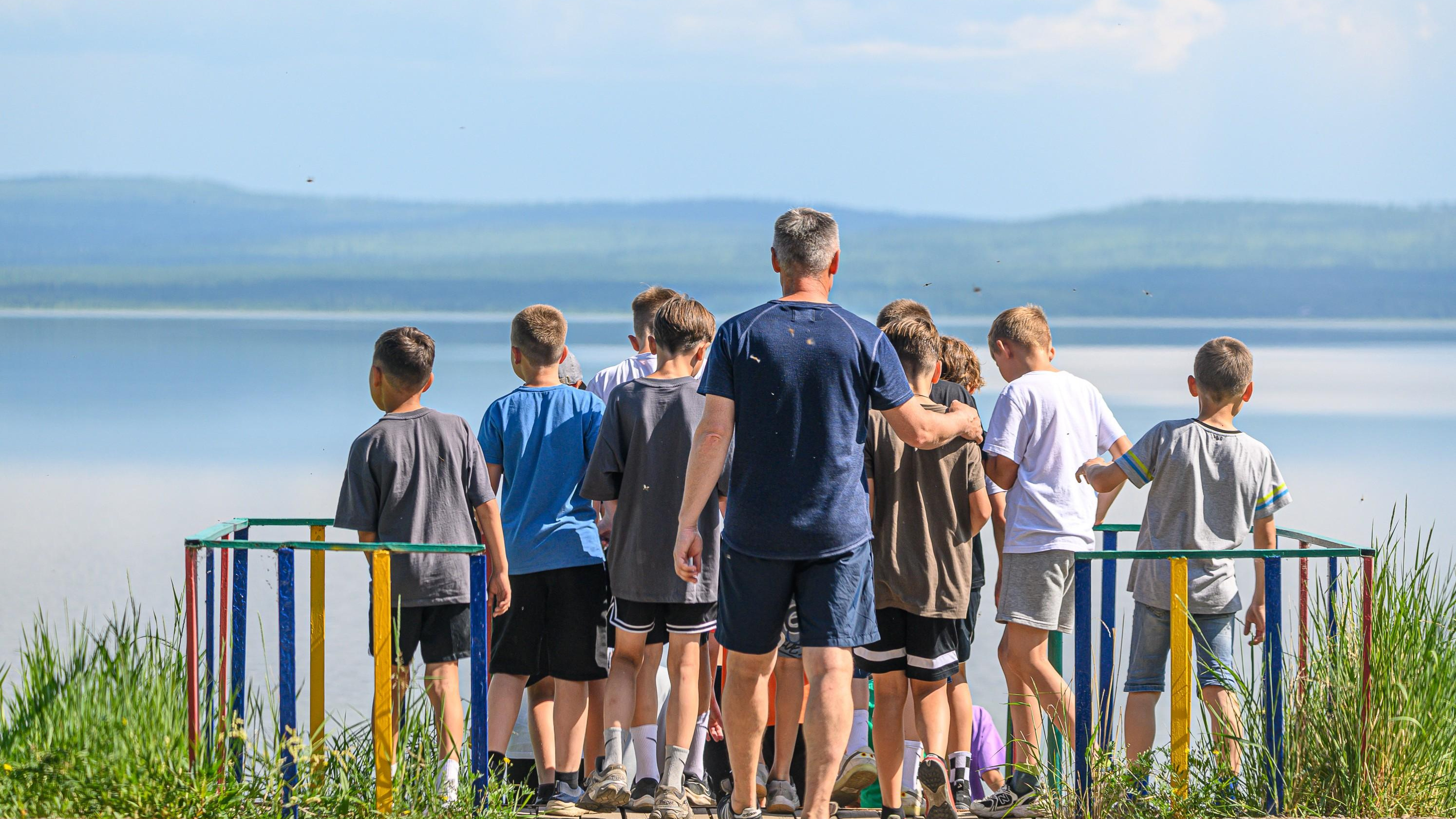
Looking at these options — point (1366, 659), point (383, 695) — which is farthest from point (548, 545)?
point (1366, 659)

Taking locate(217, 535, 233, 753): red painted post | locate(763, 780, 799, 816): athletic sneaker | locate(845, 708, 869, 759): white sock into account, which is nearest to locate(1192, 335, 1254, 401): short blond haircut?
locate(845, 708, 869, 759): white sock

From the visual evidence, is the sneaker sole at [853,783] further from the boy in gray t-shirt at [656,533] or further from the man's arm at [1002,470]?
the man's arm at [1002,470]

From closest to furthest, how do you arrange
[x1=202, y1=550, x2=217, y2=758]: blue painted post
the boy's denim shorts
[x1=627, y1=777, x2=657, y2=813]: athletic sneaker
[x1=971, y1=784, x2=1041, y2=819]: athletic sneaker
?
[x1=202, y1=550, x2=217, y2=758]: blue painted post < [x1=971, y1=784, x2=1041, y2=819]: athletic sneaker < [x1=627, y1=777, x2=657, y2=813]: athletic sneaker < the boy's denim shorts

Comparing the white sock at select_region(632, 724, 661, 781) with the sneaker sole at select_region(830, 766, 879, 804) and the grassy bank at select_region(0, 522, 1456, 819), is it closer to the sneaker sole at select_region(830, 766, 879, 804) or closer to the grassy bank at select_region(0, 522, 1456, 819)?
the grassy bank at select_region(0, 522, 1456, 819)

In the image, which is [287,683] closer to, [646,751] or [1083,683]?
[646,751]

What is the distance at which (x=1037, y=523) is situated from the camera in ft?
14.9

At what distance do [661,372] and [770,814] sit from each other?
58.1 inches

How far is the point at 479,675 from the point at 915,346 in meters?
1.67

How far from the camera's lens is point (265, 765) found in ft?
12.9

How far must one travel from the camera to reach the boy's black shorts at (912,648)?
4.31m

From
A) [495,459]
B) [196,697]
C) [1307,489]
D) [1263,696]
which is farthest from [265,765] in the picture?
[1307,489]

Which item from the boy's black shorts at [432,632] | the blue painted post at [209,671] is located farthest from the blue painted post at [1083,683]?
the blue painted post at [209,671]

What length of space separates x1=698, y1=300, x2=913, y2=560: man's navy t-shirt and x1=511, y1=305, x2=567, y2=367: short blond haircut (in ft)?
3.23

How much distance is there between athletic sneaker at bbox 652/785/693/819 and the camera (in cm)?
428
